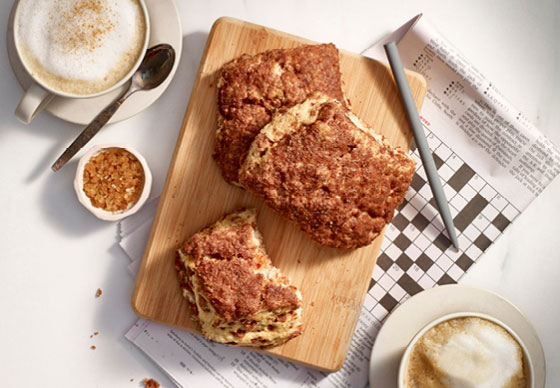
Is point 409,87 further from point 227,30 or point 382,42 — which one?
point 227,30

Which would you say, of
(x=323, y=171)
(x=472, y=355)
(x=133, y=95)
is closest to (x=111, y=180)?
(x=133, y=95)

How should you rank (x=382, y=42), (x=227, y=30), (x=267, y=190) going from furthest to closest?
(x=382, y=42), (x=227, y=30), (x=267, y=190)

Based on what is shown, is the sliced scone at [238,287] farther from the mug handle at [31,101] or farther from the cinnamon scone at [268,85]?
the mug handle at [31,101]

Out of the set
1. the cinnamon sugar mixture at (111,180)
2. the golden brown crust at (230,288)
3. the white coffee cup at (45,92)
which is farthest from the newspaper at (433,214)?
the white coffee cup at (45,92)

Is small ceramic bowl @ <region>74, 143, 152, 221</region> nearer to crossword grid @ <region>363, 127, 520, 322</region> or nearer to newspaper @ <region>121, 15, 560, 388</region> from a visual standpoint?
newspaper @ <region>121, 15, 560, 388</region>

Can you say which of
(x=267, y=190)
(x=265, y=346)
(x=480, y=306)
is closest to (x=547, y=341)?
(x=480, y=306)

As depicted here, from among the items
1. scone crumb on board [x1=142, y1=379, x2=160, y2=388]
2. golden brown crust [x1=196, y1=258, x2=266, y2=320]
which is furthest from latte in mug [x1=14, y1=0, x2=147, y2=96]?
scone crumb on board [x1=142, y1=379, x2=160, y2=388]
